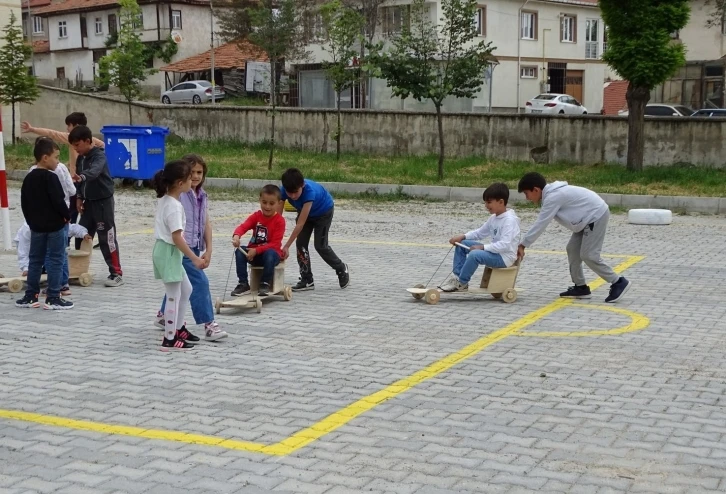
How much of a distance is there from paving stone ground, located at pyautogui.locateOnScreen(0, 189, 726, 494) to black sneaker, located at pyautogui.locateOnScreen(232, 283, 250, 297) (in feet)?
1.66

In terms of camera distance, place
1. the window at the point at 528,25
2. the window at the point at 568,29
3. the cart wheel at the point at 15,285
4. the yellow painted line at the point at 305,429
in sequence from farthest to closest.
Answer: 1. the window at the point at 568,29
2. the window at the point at 528,25
3. the cart wheel at the point at 15,285
4. the yellow painted line at the point at 305,429

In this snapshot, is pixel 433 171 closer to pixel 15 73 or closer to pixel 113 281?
pixel 113 281

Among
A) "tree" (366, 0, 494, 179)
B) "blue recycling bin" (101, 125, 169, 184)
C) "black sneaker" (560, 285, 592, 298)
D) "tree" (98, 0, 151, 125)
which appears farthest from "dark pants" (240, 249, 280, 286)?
"tree" (98, 0, 151, 125)

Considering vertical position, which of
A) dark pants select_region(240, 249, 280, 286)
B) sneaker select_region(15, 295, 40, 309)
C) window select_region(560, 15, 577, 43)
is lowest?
sneaker select_region(15, 295, 40, 309)

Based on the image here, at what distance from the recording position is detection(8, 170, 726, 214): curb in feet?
65.2

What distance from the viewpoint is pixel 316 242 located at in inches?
426

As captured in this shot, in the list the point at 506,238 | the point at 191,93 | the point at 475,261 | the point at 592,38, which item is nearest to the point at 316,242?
the point at 475,261

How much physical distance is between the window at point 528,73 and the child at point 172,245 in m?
46.4

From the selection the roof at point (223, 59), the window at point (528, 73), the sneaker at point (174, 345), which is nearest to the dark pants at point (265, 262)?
Answer: the sneaker at point (174, 345)

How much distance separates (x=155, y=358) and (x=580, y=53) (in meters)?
52.4

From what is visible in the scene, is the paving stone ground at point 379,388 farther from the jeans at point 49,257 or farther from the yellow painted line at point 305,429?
the jeans at point 49,257

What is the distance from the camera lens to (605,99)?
195 feet

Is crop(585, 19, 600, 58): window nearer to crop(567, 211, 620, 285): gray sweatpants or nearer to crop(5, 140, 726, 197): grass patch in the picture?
crop(5, 140, 726, 197): grass patch

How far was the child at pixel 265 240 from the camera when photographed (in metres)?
9.98
